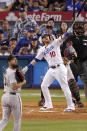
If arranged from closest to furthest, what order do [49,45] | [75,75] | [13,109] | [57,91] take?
[13,109] < [49,45] < [75,75] < [57,91]

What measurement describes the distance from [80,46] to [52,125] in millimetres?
3561

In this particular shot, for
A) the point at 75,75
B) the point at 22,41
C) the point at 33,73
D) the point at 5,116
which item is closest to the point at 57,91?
the point at 33,73

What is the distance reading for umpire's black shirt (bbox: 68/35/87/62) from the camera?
1280cm

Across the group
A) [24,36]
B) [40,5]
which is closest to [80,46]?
[24,36]

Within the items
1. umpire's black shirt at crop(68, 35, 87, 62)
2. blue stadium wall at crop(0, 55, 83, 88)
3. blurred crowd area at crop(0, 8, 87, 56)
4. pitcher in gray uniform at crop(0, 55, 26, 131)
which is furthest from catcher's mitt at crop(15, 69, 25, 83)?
blue stadium wall at crop(0, 55, 83, 88)

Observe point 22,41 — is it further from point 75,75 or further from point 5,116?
point 5,116

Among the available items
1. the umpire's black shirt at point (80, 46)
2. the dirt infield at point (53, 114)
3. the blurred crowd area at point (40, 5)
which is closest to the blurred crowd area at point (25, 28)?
the blurred crowd area at point (40, 5)

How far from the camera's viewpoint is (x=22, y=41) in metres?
18.2

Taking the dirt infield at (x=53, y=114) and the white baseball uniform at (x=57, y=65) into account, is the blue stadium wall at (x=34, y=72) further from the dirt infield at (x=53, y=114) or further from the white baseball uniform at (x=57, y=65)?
the white baseball uniform at (x=57, y=65)

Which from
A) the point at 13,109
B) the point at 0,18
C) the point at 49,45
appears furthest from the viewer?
the point at 0,18

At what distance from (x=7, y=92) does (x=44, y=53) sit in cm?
433

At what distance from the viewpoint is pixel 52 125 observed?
9.94 meters

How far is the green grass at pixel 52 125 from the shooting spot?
30.6 feet

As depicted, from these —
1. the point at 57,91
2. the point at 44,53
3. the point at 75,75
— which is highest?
the point at 44,53
